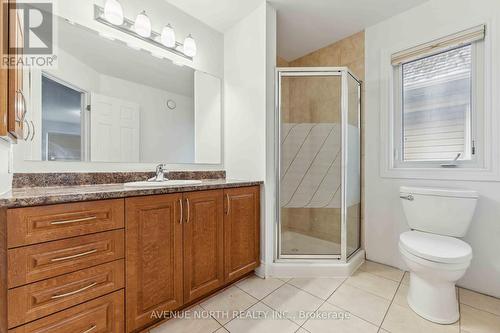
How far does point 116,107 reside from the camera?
5.47 feet

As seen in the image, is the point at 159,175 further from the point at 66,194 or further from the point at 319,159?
the point at 319,159

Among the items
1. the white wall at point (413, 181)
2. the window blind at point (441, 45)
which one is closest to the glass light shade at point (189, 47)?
the white wall at point (413, 181)

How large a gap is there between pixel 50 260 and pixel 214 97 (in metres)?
1.80

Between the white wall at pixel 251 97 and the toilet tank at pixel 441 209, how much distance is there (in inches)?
46.0

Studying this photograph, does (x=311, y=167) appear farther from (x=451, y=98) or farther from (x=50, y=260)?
(x=50, y=260)

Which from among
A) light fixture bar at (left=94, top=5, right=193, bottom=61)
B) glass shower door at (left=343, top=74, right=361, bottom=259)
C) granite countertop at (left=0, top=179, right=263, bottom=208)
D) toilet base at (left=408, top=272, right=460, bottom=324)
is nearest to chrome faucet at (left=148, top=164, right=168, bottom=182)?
granite countertop at (left=0, top=179, right=263, bottom=208)

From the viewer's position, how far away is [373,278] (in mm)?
1960

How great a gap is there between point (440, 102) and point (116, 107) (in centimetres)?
266

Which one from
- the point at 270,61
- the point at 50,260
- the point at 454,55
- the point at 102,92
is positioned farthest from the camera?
the point at 270,61

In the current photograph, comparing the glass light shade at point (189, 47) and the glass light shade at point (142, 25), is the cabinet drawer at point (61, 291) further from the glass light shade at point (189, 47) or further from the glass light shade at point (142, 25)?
the glass light shade at point (189, 47)

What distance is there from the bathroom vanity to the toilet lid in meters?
1.27

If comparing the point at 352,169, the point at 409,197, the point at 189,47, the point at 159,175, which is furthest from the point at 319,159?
the point at 189,47

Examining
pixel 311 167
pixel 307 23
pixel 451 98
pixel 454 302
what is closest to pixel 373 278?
pixel 454 302

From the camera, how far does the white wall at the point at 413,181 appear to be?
5.49 feet
